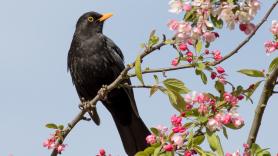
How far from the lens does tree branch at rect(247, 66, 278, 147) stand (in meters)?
3.96

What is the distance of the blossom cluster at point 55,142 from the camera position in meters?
5.21

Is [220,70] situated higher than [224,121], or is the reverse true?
[220,70]

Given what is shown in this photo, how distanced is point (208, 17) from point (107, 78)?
4.92m

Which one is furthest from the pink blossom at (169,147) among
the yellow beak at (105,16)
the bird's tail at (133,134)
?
the yellow beak at (105,16)

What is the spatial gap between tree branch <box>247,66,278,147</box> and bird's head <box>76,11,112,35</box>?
18.2 ft

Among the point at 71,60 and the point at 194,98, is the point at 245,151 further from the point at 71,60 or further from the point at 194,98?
the point at 71,60

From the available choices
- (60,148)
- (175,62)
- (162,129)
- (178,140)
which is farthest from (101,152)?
(178,140)

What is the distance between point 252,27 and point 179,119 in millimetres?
859

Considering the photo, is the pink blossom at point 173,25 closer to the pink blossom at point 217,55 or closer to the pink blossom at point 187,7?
the pink blossom at point 187,7

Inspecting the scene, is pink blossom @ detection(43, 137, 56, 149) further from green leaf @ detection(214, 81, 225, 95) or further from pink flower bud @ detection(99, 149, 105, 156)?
green leaf @ detection(214, 81, 225, 95)

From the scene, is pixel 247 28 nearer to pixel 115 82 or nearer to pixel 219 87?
pixel 219 87

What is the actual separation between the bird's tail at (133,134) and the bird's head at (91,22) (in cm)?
170

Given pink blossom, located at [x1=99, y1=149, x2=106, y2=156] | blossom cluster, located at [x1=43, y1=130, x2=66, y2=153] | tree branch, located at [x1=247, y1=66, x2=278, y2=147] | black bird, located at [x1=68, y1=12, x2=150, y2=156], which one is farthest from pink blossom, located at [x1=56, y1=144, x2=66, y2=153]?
black bird, located at [x1=68, y1=12, x2=150, y2=156]

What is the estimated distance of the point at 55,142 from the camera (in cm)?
528
